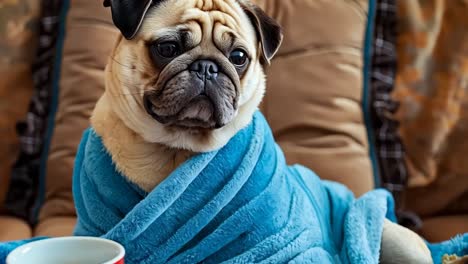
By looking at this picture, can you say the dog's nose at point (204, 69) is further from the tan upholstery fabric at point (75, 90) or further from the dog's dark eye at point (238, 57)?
the tan upholstery fabric at point (75, 90)

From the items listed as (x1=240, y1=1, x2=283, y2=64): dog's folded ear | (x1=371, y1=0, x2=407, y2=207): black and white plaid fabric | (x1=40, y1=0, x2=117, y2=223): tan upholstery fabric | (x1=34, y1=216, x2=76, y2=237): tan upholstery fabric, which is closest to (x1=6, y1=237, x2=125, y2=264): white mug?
(x1=240, y1=1, x2=283, y2=64): dog's folded ear

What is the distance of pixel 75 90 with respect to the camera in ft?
5.44

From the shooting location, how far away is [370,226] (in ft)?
3.94

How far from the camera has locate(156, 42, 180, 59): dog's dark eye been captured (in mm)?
997

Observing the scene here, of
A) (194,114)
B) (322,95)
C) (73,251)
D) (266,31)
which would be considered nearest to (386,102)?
(322,95)

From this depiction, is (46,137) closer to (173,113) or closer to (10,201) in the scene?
(10,201)

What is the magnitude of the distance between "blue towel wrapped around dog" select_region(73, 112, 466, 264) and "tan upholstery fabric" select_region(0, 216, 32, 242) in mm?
473

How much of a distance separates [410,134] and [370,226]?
57cm

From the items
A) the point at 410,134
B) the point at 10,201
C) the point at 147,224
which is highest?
the point at 147,224

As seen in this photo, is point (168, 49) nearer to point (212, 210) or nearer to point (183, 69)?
point (183, 69)

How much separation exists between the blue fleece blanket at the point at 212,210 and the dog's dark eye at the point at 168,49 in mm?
162

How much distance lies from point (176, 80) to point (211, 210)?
0.66 feet

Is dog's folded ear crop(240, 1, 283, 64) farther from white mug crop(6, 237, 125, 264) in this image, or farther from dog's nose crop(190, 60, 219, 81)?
white mug crop(6, 237, 125, 264)

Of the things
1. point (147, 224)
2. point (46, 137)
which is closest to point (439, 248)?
point (147, 224)
